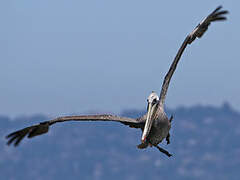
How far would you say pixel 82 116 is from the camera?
21797 millimetres

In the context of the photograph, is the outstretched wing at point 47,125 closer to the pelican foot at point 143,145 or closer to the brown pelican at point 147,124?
the brown pelican at point 147,124

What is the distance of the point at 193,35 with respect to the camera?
83.4 feet

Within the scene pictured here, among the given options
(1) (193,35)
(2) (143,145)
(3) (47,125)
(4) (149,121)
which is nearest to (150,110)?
(4) (149,121)

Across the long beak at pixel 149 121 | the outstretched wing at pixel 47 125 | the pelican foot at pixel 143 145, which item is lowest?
the pelican foot at pixel 143 145

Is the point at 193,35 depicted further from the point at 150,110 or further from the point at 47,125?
the point at 47,125

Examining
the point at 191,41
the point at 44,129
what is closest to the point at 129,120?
the point at 44,129

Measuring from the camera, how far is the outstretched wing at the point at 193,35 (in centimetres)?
2331

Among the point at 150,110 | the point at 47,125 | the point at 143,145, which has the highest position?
the point at 150,110

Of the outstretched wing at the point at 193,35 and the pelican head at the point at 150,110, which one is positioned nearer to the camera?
the pelican head at the point at 150,110

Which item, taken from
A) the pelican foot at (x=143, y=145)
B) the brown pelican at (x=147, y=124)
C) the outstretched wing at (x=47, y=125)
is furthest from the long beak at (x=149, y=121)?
the outstretched wing at (x=47, y=125)

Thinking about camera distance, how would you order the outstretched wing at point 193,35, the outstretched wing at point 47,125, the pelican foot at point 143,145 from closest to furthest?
the outstretched wing at point 47,125
the pelican foot at point 143,145
the outstretched wing at point 193,35

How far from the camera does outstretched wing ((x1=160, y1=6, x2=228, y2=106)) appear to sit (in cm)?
2331

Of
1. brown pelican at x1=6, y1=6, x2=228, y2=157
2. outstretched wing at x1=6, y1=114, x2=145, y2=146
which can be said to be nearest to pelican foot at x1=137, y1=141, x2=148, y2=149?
brown pelican at x1=6, y1=6, x2=228, y2=157

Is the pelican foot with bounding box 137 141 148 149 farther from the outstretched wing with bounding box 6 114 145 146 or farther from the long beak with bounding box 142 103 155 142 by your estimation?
the outstretched wing with bounding box 6 114 145 146
